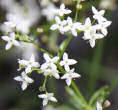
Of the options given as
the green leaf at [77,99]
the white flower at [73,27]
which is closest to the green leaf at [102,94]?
the green leaf at [77,99]

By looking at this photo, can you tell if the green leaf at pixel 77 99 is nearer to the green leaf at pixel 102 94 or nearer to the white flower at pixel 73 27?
the green leaf at pixel 102 94

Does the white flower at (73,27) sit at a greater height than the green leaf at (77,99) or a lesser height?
greater

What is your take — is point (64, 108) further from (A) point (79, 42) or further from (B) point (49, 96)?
(A) point (79, 42)

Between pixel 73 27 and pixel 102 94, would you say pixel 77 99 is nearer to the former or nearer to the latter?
pixel 102 94

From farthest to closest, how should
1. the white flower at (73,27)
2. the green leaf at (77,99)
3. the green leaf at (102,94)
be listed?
the green leaf at (77,99) → the green leaf at (102,94) → the white flower at (73,27)

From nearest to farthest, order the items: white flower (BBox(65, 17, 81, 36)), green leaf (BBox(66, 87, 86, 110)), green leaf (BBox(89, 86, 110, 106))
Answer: white flower (BBox(65, 17, 81, 36)) < green leaf (BBox(89, 86, 110, 106)) < green leaf (BBox(66, 87, 86, 110))

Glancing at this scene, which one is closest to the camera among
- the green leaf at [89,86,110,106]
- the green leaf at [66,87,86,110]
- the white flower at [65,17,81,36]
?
the white flower at [65,17,81,36]

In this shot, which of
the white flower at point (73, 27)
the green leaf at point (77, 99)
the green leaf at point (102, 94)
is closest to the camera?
the white flower at point (73, 27)

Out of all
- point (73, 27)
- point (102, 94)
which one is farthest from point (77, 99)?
point (73, 27)

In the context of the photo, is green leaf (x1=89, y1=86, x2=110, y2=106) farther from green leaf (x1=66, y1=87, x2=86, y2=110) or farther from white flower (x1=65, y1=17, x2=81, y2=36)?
white flower (x1=65, y1=17, x2=81, y2=36)

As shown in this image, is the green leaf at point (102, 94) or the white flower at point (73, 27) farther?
the green leaf at point (102, 94)

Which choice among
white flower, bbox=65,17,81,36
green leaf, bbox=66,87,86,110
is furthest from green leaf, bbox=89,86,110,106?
white flower, bbox=65,17,81,36
